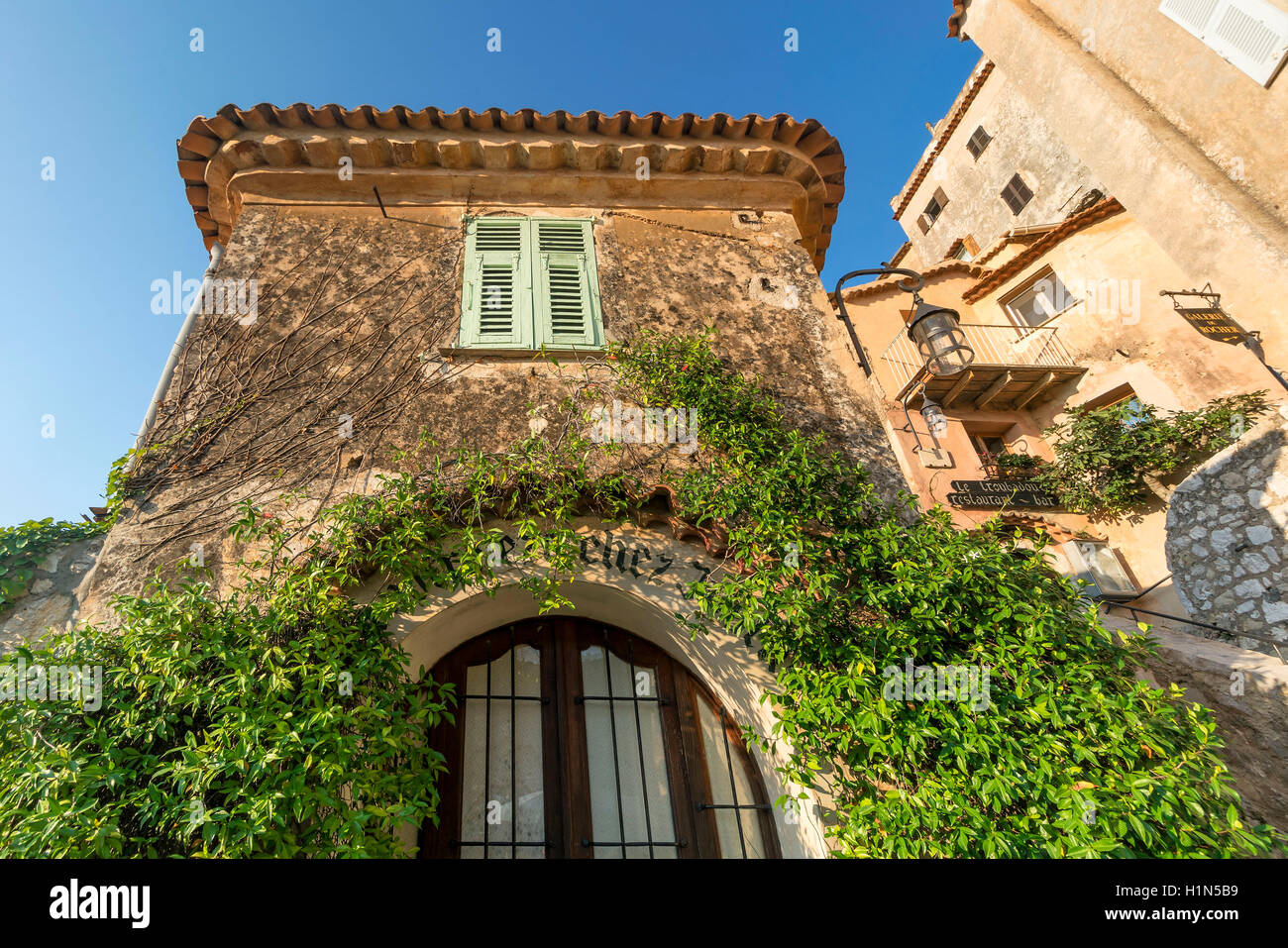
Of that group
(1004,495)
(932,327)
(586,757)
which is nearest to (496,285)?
(586,757)

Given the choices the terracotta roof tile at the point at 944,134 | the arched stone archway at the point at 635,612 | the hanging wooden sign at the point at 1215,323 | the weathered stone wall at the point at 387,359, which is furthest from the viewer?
the terracotta roof tile at the point at 944,134

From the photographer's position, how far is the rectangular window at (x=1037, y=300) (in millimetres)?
13758

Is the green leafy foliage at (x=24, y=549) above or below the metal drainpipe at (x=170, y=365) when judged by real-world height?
below

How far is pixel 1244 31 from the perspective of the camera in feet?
18.6

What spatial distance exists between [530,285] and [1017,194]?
17764 millimetres

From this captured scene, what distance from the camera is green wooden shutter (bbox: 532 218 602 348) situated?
15.5 feet

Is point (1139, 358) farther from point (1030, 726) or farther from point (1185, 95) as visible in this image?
point (1030, 726)

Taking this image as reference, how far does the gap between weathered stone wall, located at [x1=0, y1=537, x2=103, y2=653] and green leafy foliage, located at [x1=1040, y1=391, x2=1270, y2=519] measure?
13852mm

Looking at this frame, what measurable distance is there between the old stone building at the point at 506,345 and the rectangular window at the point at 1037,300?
10.3m

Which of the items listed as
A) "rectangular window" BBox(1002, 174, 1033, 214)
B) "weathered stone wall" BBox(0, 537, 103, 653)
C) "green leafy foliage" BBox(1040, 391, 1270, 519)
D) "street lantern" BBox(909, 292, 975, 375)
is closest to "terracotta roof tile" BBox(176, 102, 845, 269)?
"street lantern" BBox(909, 292, 975, 375)

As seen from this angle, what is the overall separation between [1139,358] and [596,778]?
13.5 metres

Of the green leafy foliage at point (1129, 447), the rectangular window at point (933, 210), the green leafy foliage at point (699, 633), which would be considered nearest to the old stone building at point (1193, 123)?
the green leafy foliage at point (1129, 447)

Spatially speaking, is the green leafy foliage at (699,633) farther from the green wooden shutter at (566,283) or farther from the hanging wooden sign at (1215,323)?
the hanging wooden sign at (1215,323)

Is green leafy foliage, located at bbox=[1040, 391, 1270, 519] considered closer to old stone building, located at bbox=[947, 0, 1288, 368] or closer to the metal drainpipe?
old stone building, located at bbox=[947, 0, 1288, 368]
